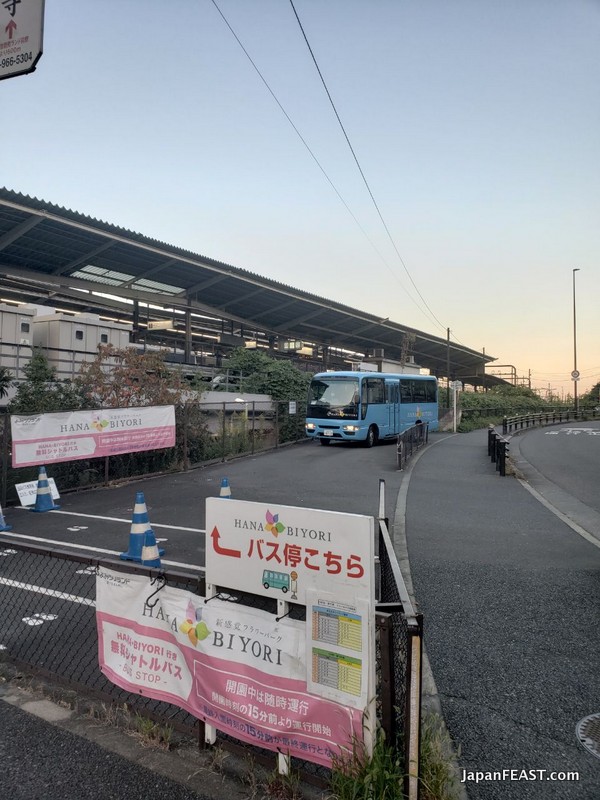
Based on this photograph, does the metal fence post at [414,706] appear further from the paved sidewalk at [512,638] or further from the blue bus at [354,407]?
the blue bus at [354,407]

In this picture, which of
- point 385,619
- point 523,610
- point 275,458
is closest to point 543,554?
point 523,610

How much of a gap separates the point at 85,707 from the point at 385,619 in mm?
2393

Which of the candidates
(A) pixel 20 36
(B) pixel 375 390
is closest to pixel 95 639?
(A) pixel 20 36

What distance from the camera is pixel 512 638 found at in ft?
15.7

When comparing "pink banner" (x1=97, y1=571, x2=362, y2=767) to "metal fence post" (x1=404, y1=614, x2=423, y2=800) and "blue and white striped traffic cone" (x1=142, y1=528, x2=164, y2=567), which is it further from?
"blue and white striped traffic cone" (x1=142, y1=528, x2=164, y2=567)

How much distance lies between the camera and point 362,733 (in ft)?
8.68

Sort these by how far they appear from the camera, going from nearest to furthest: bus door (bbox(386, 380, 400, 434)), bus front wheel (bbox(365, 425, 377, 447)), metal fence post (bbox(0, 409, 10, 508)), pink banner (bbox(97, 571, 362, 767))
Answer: pink banner (bbox(97, 571, 362, 767)), metal fence post (bbox(0, 409, 10, 508)), bus front wheel (bbox(365, 425, 377, 447)), bus door (bbox(386, 380, 400, 434))

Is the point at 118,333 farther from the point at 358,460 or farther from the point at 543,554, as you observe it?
the point at 543,554

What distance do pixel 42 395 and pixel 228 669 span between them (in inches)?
480

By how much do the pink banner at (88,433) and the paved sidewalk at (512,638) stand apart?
7.37m

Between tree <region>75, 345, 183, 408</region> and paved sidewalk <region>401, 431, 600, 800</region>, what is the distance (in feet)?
28.8

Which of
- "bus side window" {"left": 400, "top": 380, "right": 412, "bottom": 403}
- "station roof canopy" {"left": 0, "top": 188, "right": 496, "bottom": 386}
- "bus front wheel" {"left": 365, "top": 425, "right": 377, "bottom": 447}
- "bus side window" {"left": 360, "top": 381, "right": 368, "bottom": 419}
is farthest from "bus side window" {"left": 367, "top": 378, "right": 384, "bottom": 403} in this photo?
"station roof canopy" {"left": 0, "top": 188, "right": 496, "bottom": 386}

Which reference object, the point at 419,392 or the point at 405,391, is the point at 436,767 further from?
the point at 419,392

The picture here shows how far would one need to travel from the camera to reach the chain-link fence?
12.1 metres
